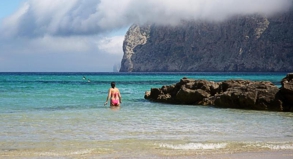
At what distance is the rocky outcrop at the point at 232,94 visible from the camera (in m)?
23.5

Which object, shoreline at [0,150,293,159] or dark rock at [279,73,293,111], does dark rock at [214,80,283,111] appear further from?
shoreline at [0,150,293,159]

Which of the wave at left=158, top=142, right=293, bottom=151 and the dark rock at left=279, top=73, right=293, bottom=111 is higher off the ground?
the dark rock at left=279, top=73, right=293, bottom=111

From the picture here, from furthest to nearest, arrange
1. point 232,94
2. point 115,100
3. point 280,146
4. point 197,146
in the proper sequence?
point 232,94 < point 115,100 < point 197,146 < point 280,146

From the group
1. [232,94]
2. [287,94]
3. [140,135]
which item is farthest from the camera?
[232,94]

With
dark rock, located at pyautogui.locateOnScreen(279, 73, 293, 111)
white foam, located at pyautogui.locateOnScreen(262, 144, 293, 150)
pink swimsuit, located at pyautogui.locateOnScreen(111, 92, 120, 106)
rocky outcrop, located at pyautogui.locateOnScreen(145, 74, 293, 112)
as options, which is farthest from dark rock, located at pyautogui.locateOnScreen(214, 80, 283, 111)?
white foam, located at pyautogui.locateOnScreen(262, 144, 293, 150)

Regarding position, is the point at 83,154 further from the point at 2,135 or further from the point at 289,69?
the point at 289,69

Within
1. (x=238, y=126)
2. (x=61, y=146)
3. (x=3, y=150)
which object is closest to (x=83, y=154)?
(x=61, y=146)

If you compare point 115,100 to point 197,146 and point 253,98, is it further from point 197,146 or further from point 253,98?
point 197,146

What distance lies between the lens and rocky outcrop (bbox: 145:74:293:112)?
924 inches

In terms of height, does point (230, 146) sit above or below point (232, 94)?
below

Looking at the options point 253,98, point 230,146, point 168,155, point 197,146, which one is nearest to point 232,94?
point 253,98

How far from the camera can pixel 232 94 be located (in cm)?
2572

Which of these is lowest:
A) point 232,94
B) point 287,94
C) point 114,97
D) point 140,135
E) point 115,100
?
point 140,135

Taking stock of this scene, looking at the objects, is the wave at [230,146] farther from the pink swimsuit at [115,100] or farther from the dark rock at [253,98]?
the pink swimsuit at [115,100]
